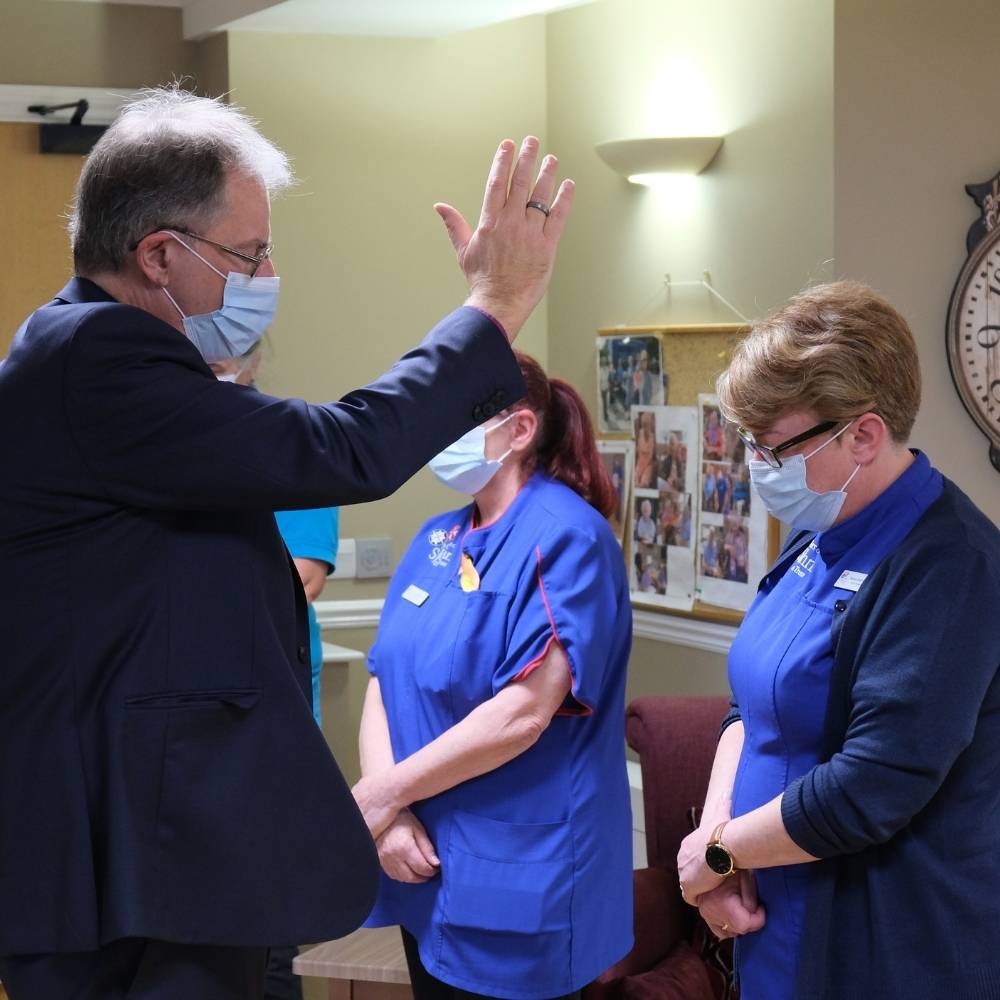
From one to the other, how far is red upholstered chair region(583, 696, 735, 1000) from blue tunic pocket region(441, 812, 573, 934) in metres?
0.71

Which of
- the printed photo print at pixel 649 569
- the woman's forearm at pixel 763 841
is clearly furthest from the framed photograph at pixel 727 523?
the woman's forearm at pixel 763 841

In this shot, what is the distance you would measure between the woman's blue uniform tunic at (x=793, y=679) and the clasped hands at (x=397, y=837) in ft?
1.84

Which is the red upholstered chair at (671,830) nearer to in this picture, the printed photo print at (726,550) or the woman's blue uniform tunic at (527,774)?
the printed photo print at (726,550)

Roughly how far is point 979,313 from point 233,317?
2280 mm

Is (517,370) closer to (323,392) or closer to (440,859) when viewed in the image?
(440,859)

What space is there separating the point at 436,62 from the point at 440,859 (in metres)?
2.51

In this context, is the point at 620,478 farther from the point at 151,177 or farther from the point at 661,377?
the point at 151,177

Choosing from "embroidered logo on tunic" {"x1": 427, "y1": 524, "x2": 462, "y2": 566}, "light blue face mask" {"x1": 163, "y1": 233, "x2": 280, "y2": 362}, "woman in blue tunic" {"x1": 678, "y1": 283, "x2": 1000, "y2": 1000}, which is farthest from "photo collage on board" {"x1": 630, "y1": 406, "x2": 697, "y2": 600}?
"light blue face mask" {"x1": 163, "y1": 233, "x2": 280, "y2": 362}

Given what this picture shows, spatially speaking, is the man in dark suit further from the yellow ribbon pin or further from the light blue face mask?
the yellow ribbon pin

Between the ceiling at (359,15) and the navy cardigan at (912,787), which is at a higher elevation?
the ceiling at (359,15)

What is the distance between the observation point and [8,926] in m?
1.19

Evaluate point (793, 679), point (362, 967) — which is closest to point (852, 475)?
point (793, 679)

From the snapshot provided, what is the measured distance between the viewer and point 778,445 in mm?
1732

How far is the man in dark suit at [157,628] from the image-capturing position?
1.18m
